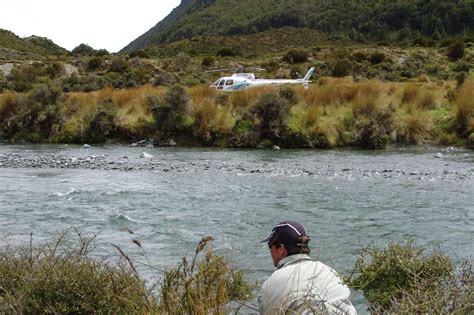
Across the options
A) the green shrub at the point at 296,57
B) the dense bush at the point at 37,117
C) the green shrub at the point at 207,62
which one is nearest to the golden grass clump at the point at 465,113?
the dense bush at the point at 37,117

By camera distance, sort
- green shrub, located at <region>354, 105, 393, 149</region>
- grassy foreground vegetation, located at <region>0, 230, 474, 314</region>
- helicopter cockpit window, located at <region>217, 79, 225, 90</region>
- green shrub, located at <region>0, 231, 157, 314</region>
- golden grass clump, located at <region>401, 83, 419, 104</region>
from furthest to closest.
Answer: helicopter cockpit window, located at <region>217, 79, 225, 90</region>, golden grass clump, located at <region>401, 83, 419, 104</region>, green shrub, located at <region>354, 105, 393, 149</region>, green shrub, located at <region>0, 231, 157, 314</region>, grassy foreground vegetation, located at <region>0, 230, 474, 314</region>

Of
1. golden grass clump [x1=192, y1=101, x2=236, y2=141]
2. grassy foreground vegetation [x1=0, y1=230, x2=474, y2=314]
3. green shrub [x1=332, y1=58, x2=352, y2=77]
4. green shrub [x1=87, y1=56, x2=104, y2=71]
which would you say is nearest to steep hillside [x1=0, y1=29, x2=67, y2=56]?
green shrub [x1=87, y1=56, x2=104, y2=71]

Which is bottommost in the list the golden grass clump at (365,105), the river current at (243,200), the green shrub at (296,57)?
the river current at (243,200)

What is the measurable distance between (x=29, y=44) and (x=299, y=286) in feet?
344

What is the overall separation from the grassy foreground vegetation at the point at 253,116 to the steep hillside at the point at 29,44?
65230 millimetres

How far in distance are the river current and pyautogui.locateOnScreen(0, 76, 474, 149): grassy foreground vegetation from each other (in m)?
1.63

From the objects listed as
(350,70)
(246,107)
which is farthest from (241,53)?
(246,107)

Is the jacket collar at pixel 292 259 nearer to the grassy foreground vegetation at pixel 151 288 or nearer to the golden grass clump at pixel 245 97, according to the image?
the grassy foreground vegetation at pixel 151 288

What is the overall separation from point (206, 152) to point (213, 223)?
10.9 metres

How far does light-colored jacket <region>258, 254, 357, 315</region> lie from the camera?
394 centimetres

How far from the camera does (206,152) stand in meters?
A: 21.1

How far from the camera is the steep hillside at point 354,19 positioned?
8688cm

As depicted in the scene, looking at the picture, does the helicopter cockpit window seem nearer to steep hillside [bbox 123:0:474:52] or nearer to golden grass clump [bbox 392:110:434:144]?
golden grass clump [bbox 392:110:434:144]

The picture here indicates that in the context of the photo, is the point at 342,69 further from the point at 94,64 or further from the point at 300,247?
the point at 300,247
